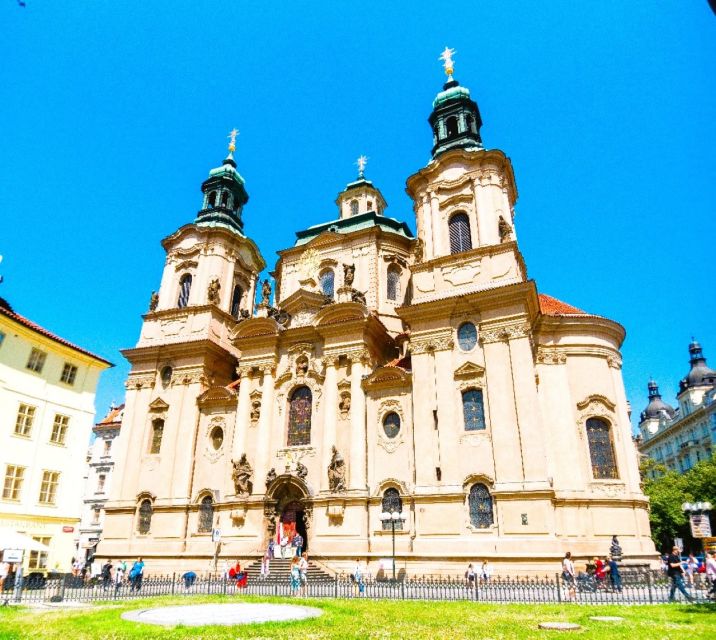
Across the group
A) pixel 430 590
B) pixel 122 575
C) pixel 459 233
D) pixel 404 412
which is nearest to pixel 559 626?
pixel 430 590

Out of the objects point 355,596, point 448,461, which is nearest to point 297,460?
point 448,461

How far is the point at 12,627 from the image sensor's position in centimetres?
1160

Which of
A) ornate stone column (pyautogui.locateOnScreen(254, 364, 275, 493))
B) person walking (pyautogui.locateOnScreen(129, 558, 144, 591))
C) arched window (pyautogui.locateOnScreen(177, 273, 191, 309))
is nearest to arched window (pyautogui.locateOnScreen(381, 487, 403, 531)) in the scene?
ornate stone column (pyautogui.locateOnScreen(254, 364, 275, 493))

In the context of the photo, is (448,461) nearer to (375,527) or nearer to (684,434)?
(375,527)

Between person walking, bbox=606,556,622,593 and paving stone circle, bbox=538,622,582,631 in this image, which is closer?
paving stone circle, bbox=538,622,582,631

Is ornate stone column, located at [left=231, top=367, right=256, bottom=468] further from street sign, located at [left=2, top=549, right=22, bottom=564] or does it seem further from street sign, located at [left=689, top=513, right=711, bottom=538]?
street sign, located at [left=689, top=513, right=711, bottom=538]

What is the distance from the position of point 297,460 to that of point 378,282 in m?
13.1

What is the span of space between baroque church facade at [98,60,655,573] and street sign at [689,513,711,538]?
269cm

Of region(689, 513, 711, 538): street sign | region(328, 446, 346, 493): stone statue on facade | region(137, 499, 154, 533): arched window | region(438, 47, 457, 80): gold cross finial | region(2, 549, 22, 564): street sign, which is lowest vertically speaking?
region(2, 549, 22, 564): street sign

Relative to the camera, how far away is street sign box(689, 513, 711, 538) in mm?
22894

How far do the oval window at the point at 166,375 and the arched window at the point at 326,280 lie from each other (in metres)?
11.5

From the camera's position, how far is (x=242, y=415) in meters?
31.7

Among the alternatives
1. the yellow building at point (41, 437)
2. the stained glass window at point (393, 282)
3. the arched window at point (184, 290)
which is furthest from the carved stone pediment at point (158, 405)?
the stained glass window at point (393, 282)

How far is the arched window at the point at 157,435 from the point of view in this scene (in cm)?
3344
